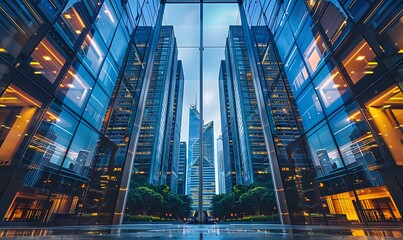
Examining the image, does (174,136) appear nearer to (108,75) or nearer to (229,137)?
(229,137)

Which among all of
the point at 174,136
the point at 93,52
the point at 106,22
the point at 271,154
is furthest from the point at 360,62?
the point at 174,136

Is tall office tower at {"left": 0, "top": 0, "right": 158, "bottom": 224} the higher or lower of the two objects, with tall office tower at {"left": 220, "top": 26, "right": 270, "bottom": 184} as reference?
lower

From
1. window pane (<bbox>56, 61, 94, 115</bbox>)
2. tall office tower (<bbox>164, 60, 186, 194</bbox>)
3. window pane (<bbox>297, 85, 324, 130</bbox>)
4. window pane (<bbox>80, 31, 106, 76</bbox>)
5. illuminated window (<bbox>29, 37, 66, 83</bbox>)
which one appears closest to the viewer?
illuminated window (<bbox>29, 37, 66, 83</bbox>)

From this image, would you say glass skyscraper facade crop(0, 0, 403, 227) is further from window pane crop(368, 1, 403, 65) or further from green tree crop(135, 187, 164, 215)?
green tree crop(135, 187, 164, 215)

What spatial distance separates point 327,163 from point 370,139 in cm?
245

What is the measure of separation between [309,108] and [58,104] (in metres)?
13.2

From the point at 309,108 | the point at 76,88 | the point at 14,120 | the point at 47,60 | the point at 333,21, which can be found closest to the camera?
the point at 47,60

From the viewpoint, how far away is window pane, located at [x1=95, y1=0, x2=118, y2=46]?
36.3 feet

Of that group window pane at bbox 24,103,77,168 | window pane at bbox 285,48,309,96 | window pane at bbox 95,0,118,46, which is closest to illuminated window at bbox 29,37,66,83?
window pane at bbox 24,103,77,168

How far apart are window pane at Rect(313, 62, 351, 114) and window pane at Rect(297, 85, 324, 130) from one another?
436 millimetres

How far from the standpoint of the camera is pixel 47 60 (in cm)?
797

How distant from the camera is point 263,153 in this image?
65.6 meters

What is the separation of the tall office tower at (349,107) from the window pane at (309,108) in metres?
0.06

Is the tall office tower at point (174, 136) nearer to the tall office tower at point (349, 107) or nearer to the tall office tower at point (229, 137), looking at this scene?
the tall office tower at point (229, 137)
